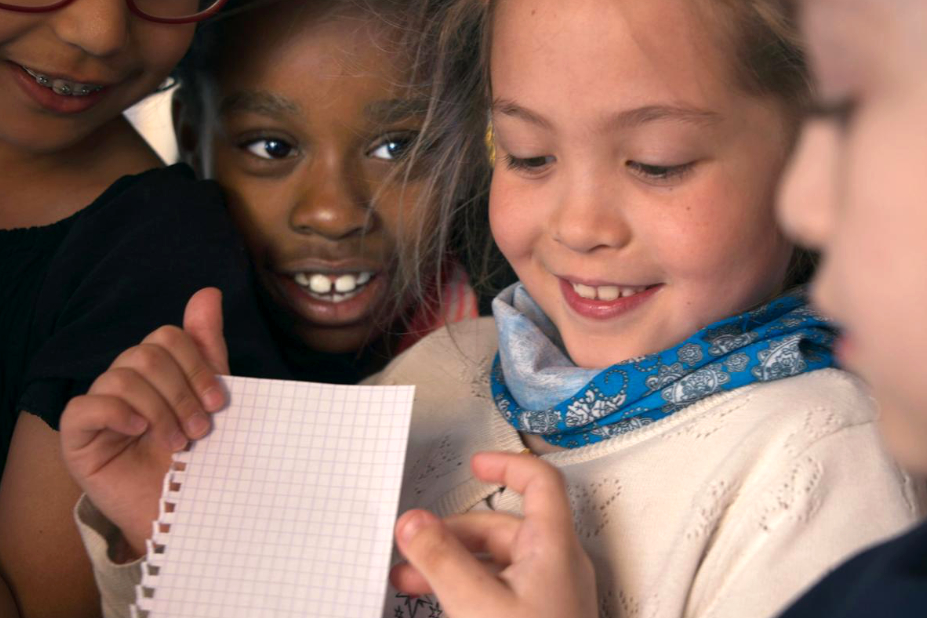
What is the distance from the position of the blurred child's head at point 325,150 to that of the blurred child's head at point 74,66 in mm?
111

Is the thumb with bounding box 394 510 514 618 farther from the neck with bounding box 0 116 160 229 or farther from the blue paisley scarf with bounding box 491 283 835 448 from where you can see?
the neck with bounding box 0 116 160 229

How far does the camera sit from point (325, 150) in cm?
125

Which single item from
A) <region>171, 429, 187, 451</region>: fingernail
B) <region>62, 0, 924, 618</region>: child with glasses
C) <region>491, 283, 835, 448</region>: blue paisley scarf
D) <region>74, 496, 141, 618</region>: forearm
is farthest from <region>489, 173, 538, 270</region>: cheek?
<region>74, 496, 141, 618</region>: forearm

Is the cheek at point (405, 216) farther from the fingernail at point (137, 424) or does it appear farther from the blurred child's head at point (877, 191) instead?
the blurred child's head at point (877, 191)

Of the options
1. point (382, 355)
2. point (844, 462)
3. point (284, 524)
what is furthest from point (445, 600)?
point (382, 355)

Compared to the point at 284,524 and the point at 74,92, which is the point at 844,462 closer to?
the point at 284,524

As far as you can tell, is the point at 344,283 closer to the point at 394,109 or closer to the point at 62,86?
the point at 394,109

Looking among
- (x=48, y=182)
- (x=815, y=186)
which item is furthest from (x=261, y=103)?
(x=815, y=186)

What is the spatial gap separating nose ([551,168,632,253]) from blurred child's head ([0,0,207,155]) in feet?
1.72

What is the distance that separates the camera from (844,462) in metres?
0.81

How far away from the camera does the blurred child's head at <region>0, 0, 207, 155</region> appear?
107 cm

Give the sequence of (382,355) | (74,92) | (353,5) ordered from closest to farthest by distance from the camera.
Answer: (74,92)
(353,5)
(382,355)

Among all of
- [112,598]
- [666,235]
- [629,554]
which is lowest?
[112,598]

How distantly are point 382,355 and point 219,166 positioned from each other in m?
0.32
